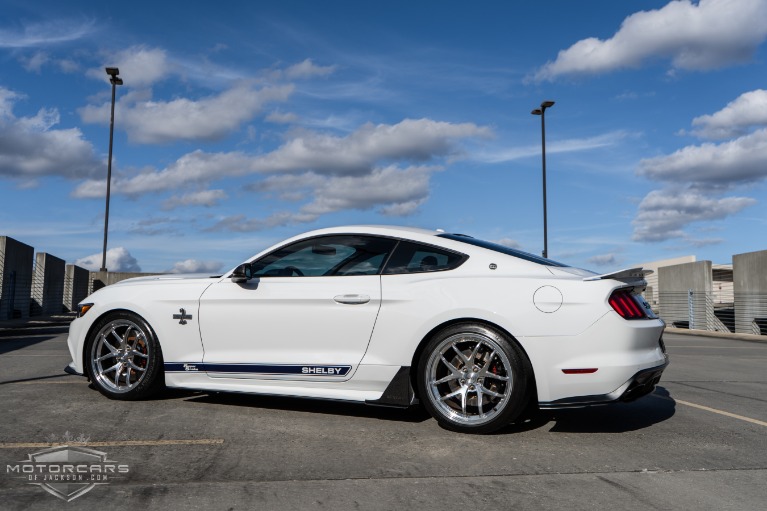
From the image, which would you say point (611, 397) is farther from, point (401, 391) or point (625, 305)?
point (401, 391)

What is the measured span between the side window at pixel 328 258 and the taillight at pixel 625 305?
1.66m

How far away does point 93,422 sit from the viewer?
4871 millimetres

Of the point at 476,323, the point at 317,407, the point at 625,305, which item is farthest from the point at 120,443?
the point at 625,305

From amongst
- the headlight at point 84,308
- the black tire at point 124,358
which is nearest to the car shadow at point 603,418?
the black tire at point 124,358

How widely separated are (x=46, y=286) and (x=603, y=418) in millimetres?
25079

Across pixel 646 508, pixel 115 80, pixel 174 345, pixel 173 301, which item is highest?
pixel 115 80

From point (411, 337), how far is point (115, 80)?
1096 inches

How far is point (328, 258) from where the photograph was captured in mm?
5395

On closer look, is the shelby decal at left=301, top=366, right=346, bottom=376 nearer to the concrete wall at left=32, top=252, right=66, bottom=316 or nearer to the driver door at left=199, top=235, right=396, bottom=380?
the driver door at left=199, top=235, right=396, bottom=380

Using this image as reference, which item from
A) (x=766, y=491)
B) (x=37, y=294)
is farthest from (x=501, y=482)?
(x=37, y=294)

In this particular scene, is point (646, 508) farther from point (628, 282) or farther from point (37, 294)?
point (37, 294)

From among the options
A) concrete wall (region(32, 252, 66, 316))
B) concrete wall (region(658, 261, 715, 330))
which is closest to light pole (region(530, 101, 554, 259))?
concrete wall (region(658, 261, 715, 330))

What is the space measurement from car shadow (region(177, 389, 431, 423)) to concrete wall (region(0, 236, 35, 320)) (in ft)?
57.8

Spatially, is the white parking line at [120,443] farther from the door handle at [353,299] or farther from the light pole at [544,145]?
the light pole at [544,145]
